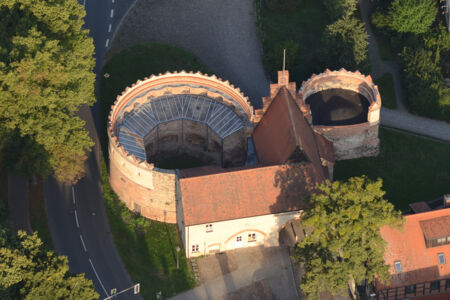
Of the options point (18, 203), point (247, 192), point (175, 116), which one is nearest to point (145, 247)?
point (247, 192)

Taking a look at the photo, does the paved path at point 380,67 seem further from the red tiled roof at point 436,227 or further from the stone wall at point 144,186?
the stone wall at point 144,186

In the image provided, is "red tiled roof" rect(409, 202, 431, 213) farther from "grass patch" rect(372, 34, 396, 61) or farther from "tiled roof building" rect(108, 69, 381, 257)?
"grass patch" rect(372, 34, 396, 61)

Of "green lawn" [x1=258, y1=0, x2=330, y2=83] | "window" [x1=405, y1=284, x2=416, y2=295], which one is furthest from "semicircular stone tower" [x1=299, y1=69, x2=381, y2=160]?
"window" [x1=405, y1=284, x2=416, y2=295]

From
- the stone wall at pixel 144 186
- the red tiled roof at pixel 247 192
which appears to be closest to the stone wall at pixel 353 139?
the red tiled roof at pixel 247 192

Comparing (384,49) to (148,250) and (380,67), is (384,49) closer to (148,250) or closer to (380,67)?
(380,67)

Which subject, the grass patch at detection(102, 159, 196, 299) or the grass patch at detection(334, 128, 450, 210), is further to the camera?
the grass patch at detection(334, 128, 450, 210)

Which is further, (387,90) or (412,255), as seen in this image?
(387,90)
